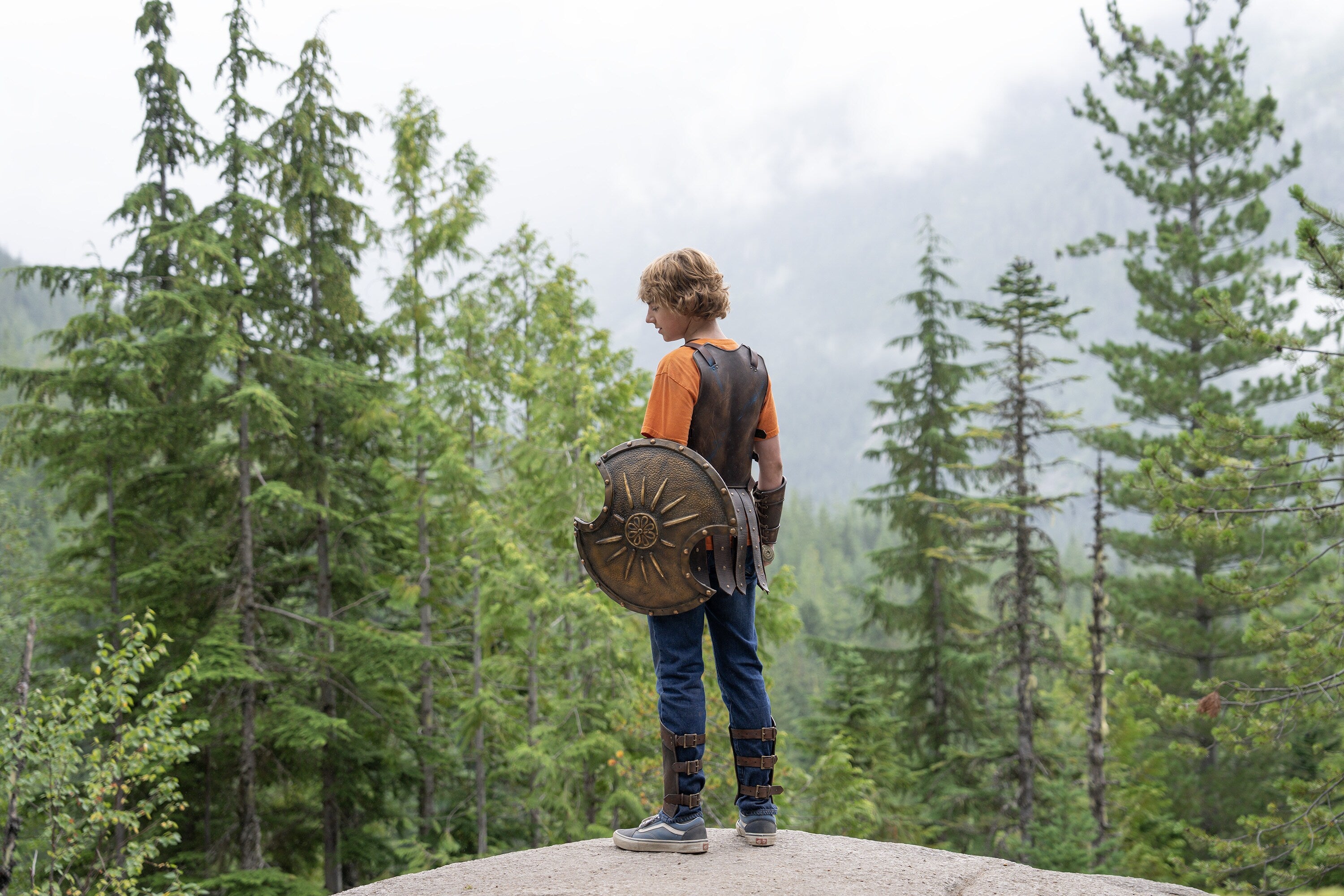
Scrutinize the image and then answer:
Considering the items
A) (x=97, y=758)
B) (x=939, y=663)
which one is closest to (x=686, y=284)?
(x=97, y=758)

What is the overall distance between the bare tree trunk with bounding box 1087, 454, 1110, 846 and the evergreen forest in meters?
0.09

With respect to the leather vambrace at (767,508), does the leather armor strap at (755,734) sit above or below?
below

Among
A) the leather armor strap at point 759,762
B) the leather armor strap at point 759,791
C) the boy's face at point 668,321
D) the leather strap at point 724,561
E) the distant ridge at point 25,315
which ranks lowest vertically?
the leather armor strap at point 759,791

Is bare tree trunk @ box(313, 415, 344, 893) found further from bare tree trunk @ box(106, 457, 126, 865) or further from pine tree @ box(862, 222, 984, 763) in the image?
pine tree @ box(862, 222, 984, 763)

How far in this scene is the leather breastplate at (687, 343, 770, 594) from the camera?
151 inches

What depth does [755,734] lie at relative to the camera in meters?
4.11

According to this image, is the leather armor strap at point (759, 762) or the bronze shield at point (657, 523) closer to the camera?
the bronze shield at point (657, 523)

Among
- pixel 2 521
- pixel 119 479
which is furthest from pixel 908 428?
pixel 2 521

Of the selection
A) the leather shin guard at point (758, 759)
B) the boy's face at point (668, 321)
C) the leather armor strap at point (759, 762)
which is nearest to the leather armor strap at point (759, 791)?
the leather shin guard at point (758, 759)

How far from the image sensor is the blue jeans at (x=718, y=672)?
3988mm

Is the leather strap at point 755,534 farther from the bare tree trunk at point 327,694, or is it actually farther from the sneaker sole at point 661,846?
the bare tree trunk at point 327,694

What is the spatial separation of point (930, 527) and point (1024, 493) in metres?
4.40

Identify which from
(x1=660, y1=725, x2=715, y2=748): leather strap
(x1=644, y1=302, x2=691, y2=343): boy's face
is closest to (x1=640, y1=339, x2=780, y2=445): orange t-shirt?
(x1=644, y1=302, x2=691, y2=343): boy's face

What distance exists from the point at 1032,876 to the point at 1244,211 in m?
17.9
